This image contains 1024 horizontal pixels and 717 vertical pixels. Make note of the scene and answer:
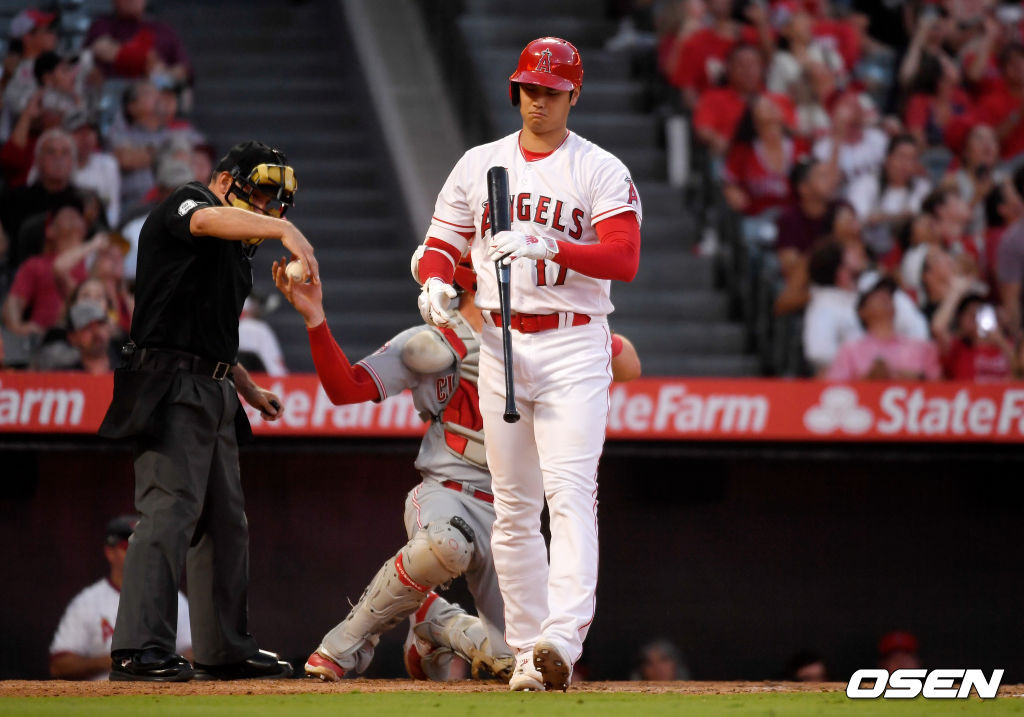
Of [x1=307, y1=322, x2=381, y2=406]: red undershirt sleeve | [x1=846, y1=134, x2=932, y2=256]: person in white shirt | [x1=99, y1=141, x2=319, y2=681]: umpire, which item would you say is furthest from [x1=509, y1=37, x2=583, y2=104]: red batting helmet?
[x1=846, y1=134, x2=932, y2=256]: person in white shirt

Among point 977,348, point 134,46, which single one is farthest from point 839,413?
point 134,46

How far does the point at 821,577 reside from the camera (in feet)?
24.9

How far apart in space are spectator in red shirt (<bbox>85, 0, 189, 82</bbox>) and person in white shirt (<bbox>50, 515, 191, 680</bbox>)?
3764 millimetres

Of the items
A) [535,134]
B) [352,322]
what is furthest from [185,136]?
[535,134]

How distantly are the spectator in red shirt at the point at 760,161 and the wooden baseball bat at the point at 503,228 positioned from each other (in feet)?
16.7

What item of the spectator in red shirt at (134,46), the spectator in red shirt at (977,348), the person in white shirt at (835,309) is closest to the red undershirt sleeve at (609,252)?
the person in white shirt at (835,309)

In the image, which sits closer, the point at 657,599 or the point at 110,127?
the point at 657,599

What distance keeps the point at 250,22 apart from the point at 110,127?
282 cm

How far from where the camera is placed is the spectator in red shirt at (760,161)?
9.47 metres

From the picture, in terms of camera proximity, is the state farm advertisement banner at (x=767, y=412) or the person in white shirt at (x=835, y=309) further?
the person in white shirt at (x=835, y=309)

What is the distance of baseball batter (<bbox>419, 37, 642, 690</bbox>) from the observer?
4.53 metres

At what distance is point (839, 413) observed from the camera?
7031mm

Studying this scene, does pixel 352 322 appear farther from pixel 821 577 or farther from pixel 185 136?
pixel 821 577

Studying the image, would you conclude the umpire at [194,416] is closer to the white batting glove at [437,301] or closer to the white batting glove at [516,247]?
the white batting glove at [437,301]
